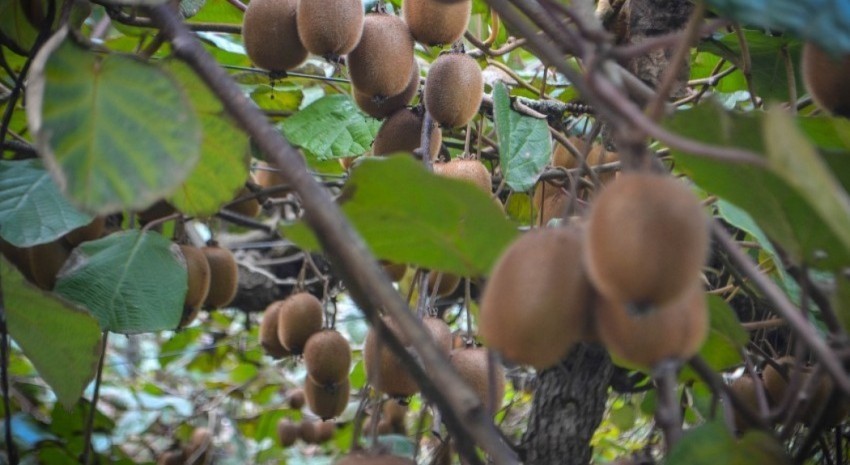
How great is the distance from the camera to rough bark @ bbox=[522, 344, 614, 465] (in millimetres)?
1148

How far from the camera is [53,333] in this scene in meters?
0.86

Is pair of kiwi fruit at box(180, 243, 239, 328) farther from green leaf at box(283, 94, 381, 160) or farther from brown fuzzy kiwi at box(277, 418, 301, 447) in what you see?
brown fuzzy kiwi at box(277, 418, 301, 447)

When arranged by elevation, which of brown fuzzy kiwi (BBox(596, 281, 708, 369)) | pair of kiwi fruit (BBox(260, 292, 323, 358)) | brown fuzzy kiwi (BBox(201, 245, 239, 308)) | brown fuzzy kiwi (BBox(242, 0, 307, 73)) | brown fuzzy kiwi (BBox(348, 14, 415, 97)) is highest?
brown fuzzy kiwi (BBox(596, 281, 708, 369))

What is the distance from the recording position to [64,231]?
1.05 meters

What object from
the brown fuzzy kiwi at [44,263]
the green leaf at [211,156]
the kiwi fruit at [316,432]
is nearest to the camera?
the green leaf at [211,156]

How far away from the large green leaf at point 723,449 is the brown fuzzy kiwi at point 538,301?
5.7 inches

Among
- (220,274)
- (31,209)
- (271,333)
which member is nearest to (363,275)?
(31,209)

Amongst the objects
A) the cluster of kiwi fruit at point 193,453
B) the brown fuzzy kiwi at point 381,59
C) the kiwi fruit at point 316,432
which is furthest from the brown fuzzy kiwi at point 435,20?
the kiwi fruit at point 316,432

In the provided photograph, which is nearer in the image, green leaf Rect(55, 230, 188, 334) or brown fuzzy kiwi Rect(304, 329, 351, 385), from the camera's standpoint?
green leaf Rect(55, 230, 188, 334)

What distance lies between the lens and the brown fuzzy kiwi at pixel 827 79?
613 millimetres

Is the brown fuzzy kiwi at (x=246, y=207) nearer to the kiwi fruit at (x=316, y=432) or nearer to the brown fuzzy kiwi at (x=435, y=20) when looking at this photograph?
the brown fuzzy kiwi at (x=435, y=20)

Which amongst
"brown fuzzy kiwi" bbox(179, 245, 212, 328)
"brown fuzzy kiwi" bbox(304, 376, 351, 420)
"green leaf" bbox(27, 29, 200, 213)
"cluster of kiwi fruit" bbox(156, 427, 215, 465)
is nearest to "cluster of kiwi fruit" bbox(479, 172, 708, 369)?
"green leaf" bbox(27, 29, 200, 213)

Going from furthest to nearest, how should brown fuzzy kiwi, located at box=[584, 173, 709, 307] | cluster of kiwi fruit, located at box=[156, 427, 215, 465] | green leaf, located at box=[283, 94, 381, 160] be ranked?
cluster of kiwi fruit, located at box=[156, 427, 215, 465]
green leaf, located at box=[283, 94, 381, 160]
brown fuzzy kiwi, located at box=[584, 173, 709, 307]

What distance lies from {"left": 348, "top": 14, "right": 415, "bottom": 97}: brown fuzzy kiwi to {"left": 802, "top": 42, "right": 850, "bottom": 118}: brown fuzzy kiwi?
49 centimetres
